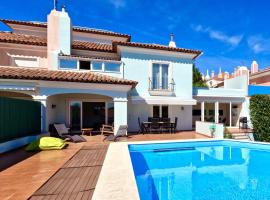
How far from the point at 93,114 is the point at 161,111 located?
9393mm

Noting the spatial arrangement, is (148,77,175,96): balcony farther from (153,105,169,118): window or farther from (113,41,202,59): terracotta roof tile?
(113,41,202,59): terracotta roof tile

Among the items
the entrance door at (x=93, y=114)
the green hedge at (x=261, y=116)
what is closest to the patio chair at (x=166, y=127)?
the entrance door at (x=93, y=114)

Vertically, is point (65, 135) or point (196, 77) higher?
point (196, 77)

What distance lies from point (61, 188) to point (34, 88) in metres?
→ 11.8

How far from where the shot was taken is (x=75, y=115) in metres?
21.5

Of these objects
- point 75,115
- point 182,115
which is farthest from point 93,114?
point 182,115

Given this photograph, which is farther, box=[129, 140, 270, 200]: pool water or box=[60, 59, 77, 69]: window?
box=[60, 59, 77, 69]: window

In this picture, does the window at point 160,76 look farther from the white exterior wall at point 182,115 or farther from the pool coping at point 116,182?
the pool coping at point 116,182

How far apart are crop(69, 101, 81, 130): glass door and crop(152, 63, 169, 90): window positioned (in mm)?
10223

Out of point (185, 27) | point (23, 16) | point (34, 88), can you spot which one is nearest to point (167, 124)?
point (34, 88)

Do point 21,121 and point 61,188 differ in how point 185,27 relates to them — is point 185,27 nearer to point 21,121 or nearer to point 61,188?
point 21,121

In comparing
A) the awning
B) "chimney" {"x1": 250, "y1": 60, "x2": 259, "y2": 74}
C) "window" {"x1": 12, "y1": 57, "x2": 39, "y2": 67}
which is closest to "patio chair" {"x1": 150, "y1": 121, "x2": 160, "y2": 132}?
the awning

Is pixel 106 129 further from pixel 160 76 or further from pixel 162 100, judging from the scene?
pixel 160 76

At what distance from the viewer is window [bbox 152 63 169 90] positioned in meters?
23.0
